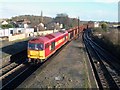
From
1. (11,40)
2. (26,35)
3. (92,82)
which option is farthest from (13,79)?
(26,35)

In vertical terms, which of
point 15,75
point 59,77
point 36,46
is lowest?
point 15,75

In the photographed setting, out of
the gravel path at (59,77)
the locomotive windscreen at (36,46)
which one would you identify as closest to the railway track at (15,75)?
the gravel path at (59,77)

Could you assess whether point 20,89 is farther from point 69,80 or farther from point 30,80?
point 69,80

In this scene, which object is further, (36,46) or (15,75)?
(36,46)

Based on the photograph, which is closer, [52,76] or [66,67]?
[52,76]

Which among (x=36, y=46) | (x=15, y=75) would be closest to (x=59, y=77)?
(x=15, y=75)

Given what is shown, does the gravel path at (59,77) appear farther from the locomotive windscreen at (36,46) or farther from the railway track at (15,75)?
the locomotive windscreen at (36,46)

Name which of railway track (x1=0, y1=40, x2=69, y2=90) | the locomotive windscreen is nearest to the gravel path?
railway track (x1=0, y1=40, x2=69, y2=90)

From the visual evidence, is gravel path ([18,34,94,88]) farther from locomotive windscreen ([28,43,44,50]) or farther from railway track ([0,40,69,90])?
locomotive windscreen ([28,43,44,50])

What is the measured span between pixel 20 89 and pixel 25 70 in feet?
24.9

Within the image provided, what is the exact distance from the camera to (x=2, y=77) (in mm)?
20281

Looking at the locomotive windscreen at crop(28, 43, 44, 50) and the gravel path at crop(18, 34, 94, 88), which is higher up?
the locomotive windscreen at crop(28, 43, 44, 50)

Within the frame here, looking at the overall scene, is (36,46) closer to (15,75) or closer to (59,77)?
(15,75)

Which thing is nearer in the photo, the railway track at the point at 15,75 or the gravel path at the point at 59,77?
the gravel path at the point at 59,77
